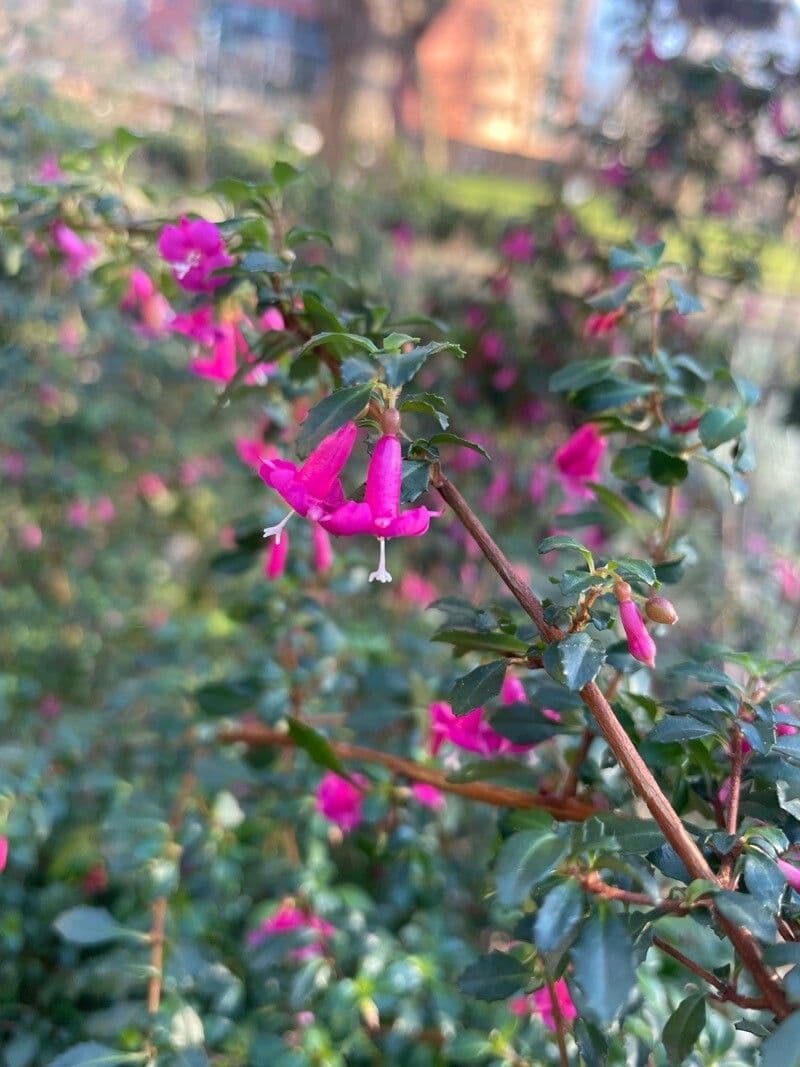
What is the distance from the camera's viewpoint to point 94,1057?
0.65 metres

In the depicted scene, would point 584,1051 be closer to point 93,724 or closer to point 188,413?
point 93,724

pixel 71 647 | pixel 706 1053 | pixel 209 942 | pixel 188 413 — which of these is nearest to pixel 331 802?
pixel 209 942

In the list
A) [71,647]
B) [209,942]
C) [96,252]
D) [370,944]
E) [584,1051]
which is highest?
[96,252]

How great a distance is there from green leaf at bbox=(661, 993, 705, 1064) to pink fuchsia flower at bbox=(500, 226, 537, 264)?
144cm

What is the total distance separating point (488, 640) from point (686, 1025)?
0.22 meters

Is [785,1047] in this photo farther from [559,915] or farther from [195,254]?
[195,254]

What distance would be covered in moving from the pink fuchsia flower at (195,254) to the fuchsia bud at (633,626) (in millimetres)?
361

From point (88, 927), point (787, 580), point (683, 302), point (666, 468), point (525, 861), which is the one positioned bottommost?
point (787, 580)

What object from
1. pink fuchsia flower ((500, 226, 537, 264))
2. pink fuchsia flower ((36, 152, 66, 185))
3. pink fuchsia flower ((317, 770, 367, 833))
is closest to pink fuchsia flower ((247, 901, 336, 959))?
pink fuchsia flower ((317, 770, 367, 833))

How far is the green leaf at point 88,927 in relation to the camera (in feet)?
2.31

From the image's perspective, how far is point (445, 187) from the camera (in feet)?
12.3

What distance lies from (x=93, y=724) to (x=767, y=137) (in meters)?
1.72

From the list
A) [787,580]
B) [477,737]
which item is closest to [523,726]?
[477,737]

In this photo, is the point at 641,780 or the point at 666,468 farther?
the point at 666,468
